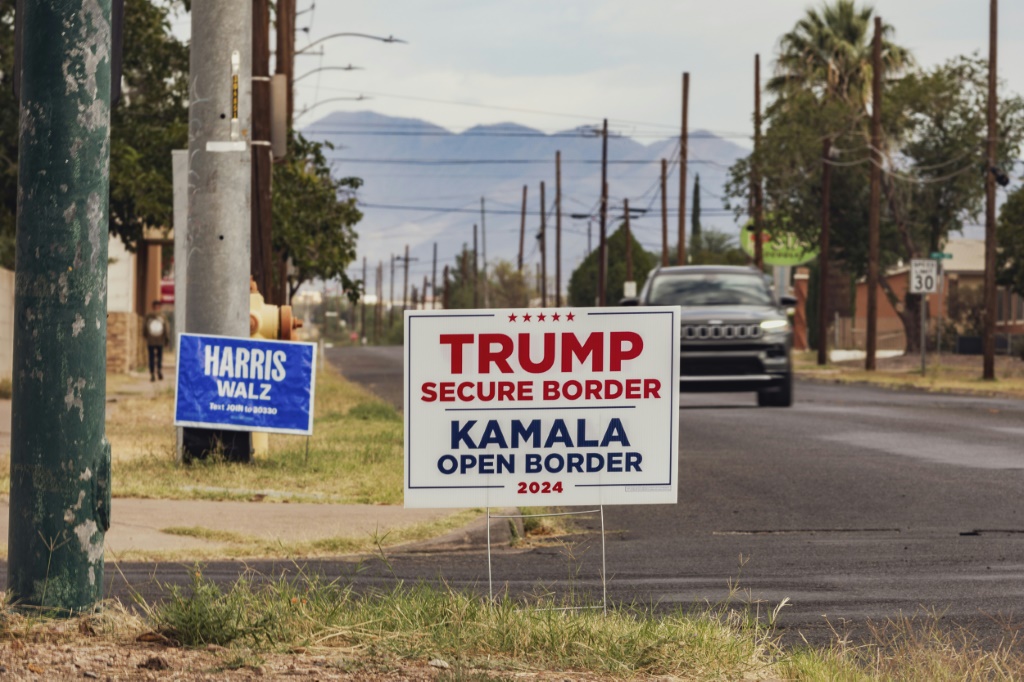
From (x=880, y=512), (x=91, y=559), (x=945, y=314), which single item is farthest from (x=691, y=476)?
(x=945, y=314)

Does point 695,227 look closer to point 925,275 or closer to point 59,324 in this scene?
point 925,275

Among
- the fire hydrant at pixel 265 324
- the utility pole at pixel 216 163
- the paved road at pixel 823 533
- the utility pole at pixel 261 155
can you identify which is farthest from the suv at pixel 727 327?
the utility pole at pixel 216 163

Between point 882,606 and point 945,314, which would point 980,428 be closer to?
point 882,606

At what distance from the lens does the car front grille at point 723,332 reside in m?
22.2

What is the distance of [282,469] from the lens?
47.8 ft

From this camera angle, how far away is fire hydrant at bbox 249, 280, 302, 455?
15.2m

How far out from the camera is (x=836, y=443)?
62.8ft

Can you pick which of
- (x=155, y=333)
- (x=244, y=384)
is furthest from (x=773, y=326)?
(x=155, y=333)

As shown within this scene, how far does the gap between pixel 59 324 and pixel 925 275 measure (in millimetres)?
34544

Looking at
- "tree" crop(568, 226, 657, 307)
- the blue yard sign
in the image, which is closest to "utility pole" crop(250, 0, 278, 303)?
the blue yard sign

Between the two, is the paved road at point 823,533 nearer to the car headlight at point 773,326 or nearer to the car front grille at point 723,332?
the car front grille at point 723,332

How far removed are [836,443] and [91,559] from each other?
1439cm

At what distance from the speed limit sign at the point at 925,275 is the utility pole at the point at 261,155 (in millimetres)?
21891

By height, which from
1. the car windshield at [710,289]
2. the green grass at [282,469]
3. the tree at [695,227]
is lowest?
the green grass at [282,469]
